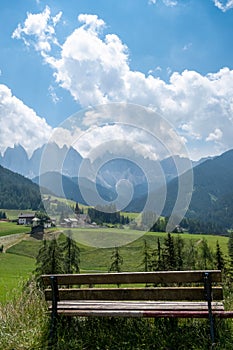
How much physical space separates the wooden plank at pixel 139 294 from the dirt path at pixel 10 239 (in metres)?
73.5

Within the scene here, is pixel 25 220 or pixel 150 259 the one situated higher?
pixel 25 220

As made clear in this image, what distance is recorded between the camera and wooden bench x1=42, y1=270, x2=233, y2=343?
422 cm

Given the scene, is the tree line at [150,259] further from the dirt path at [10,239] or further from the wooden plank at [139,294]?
the dirt path at [10,239]

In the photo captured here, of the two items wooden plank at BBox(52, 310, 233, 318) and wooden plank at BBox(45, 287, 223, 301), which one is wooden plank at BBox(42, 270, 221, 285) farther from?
wooden plank at BBox(52, 310, 233, 318)

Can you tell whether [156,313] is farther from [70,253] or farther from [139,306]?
[70,253]

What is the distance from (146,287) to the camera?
180 inches

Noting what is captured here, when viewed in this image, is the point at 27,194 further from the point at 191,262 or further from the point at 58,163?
the point at 58,163

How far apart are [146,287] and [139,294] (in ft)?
0.45

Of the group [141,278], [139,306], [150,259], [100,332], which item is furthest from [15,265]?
[141,278]

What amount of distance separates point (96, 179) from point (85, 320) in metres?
4.93

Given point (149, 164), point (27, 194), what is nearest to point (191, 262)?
point (149, 164)

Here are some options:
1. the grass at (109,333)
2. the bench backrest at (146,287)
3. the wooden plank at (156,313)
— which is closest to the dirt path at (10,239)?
the grass at (109,333)

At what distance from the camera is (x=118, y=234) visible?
12.3 meters

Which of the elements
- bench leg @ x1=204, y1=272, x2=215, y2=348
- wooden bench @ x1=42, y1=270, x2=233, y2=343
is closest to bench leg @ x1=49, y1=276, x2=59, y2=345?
wooden bench @ x1=42, y1=270, x2=233, y2=343
